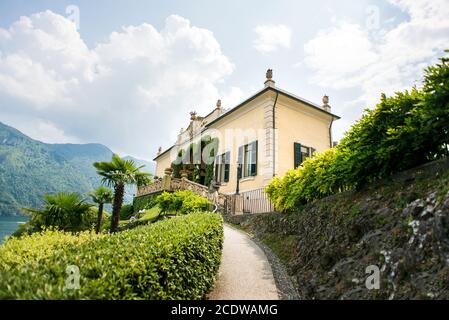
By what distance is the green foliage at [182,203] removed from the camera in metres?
13.8

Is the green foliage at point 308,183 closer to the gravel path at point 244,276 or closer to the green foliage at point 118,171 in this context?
the gravel path at point 244,276

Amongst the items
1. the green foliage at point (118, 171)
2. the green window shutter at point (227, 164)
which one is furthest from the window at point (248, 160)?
the green foliage at point (118, 171)

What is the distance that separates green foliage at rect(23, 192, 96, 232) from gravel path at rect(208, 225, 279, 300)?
9.50 metres

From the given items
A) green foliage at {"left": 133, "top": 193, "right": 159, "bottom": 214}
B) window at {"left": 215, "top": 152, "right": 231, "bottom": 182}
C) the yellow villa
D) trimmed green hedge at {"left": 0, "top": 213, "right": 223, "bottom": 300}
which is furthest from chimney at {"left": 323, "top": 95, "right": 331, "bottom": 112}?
trimmed green hedge at {"left": 0, "top": 213, "right": 223, "bottom": 300}

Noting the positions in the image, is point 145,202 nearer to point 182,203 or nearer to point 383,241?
point 182,203

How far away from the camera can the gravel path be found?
486cm

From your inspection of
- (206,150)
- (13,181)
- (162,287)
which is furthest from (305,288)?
(13,181)

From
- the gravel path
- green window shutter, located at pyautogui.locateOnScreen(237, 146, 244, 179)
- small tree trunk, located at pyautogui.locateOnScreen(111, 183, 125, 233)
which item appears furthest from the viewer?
green window shutter, located at pyautogui.locateOnScreen(237, 146, 244, 179)

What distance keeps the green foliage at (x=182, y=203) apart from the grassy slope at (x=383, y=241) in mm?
7855

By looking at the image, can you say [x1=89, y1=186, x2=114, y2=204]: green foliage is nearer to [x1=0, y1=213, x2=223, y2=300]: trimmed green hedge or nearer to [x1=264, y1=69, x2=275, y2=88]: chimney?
[x1=264, y1=69, x2=275, y2=88]: chimney

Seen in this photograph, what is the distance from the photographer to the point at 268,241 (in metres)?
8.50

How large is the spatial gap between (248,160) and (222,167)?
3.07m

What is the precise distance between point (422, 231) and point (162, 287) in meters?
3.41

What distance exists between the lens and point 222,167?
64.2ft
